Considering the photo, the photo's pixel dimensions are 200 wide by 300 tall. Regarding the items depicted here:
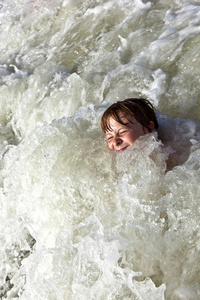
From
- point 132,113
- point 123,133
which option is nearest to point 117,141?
point 123,133

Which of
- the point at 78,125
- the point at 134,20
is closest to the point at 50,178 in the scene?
the point at 78,125

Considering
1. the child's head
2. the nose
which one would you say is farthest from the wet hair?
the nose

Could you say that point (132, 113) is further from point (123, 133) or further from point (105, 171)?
point (105, 171)

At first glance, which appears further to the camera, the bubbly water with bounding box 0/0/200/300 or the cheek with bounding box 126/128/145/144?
the cheek with bounding box 126/128/145/144

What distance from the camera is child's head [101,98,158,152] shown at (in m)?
2.49

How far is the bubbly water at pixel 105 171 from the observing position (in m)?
1.99

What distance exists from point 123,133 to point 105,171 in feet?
1.01

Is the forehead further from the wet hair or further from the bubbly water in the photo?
the bubbly water

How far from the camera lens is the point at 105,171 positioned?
2361mm

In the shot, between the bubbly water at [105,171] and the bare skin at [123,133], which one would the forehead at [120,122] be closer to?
the bare skin at [123,133]

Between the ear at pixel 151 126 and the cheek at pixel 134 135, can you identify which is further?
the ear at pixel 151 126

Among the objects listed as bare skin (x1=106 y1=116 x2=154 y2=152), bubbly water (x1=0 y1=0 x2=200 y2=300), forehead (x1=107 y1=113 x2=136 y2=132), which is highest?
forehead (x1=107 y1=113 x2=136 y2=132)

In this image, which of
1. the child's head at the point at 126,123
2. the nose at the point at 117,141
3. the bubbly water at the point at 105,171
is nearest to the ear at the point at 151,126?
the child's head at the point at 126,123

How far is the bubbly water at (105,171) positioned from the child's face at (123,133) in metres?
0.07
